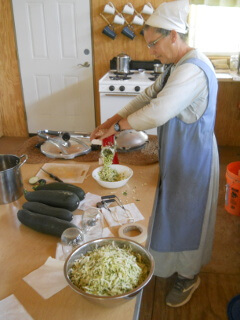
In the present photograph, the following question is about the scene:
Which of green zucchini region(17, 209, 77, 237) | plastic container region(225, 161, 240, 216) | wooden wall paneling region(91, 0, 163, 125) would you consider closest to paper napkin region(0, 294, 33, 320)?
green zucchini region(17, 209, 77, 237)

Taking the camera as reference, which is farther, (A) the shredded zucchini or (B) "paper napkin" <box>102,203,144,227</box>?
(A) the shredded zucchini

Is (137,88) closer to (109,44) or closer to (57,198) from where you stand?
(109,44)

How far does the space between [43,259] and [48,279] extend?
9 centimetres

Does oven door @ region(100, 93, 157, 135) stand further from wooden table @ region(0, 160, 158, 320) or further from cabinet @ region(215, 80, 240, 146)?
wooden table @ region(0, 160, 158, 320)

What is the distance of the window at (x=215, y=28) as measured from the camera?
12.6 ft

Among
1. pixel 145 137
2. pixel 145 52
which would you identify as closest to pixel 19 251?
pixel 145 137

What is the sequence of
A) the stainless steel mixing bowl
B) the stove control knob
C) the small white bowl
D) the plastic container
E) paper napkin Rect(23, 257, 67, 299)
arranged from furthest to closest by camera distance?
the stove control knob → the plastic container → the small white bowl → paper napkin Rect(23, 257, 67, 299) → the stainless steel mixing bowl

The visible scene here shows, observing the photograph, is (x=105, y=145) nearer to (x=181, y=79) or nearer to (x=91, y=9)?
(x=181, y=79)

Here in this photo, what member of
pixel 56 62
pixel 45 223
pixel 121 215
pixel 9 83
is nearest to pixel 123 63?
pixel 56 62

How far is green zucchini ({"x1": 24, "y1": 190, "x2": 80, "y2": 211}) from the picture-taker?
1.30m

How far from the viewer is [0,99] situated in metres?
4.40

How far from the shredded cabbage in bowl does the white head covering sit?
102 cm

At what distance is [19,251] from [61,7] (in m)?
3.48

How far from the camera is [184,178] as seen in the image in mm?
1605
